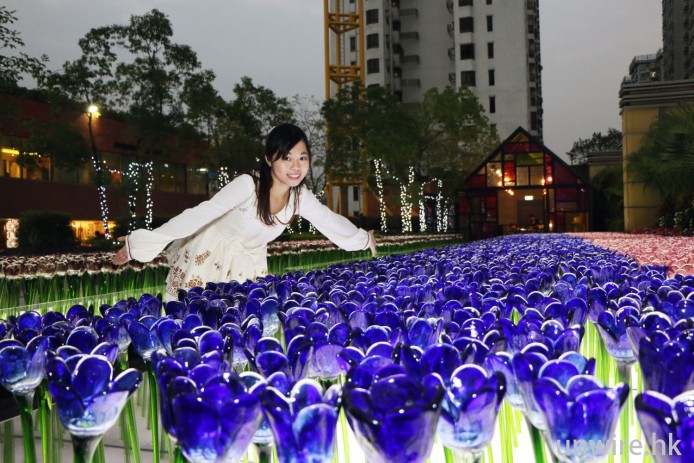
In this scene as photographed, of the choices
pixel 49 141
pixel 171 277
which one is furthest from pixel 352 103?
pixel 171 277

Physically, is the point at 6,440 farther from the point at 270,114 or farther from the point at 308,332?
the point at 270,114

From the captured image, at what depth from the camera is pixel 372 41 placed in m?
63.7

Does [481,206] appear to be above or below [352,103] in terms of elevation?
below

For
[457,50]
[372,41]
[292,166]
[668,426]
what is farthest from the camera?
[372,41]

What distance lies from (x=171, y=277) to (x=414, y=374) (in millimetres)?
4261

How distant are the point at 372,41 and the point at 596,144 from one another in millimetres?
29203

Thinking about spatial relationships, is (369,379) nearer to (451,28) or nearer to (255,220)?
(255,220)

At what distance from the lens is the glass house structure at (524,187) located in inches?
1366

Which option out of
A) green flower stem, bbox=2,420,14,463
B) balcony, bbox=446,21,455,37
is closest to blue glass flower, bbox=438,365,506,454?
green flower stem, bbox=2,420,14,463

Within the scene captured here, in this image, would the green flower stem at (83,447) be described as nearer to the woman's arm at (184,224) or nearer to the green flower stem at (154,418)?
the green flower stem at (154,418)

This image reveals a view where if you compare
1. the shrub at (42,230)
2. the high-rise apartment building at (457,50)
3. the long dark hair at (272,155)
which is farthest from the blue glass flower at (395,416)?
the high-rise apartment building at (457,50)

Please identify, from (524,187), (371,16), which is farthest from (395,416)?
(371,16)

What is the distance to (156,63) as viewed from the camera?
2728cm

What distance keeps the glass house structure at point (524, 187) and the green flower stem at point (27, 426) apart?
3412cm
